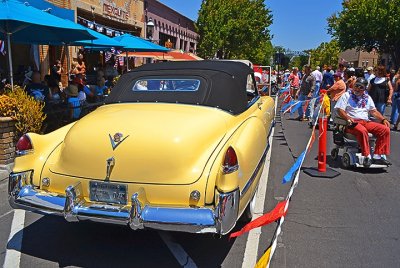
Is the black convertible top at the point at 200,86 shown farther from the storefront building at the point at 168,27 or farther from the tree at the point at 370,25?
the tree at the point at 370,25

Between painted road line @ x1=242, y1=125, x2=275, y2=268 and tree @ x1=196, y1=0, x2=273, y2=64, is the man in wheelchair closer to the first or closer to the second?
painted road line @ x1=242, y1=125, x2=275, y2=268

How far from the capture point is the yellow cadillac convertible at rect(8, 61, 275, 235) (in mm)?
3125

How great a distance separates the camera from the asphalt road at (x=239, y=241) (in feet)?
11.4

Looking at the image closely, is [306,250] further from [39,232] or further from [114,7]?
[114,7]

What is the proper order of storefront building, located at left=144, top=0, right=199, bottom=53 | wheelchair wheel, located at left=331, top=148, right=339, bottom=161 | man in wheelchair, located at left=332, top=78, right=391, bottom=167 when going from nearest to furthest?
man in wheelchair, located at left=332, top=78, right=391, bottom=167 → wheelchair wheel, located at left=331, top=148, right=339, bottom=161 → storefront building, located at left=144, top=0, right=199, bottom=53

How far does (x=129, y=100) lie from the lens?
14.9ft

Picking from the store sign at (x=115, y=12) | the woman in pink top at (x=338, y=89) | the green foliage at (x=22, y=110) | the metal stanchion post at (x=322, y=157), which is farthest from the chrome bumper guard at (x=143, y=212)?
the store sign at (x=115, y=12)

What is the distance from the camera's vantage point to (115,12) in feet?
66.7

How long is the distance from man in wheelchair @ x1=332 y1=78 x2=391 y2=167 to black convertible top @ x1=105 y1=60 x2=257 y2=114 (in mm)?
2597

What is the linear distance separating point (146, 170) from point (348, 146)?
4.68 metres

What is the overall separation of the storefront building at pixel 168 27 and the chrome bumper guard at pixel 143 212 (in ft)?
64.9

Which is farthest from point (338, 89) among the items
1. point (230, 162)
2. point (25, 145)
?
point (25, 145)

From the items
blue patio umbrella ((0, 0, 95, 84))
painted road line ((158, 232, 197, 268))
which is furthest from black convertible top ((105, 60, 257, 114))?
blue patio umbrella ((0, 0, 95, 84))

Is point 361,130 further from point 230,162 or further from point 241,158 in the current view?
point 230,162
